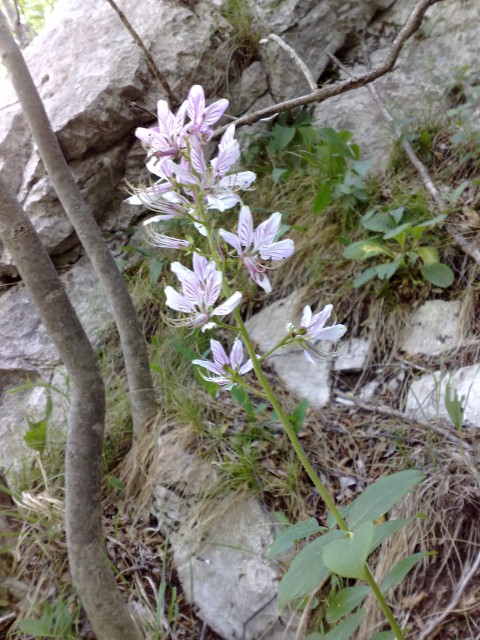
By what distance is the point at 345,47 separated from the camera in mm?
3758

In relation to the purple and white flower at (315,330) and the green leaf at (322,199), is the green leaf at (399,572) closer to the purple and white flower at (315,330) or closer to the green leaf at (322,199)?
the purple and white flower at (315,330)

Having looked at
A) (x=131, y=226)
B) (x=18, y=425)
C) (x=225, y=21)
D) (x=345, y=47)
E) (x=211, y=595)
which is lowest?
(x=211, y=595)

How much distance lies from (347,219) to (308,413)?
0.99m

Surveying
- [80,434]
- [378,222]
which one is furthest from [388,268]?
[80,434]

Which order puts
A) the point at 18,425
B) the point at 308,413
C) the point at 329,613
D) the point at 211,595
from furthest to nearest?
the point at 18,425 → the point at 308,413 → the point at 211,595 → the point at 329,613

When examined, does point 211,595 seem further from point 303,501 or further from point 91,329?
point 91,329

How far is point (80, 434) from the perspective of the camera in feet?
5.62

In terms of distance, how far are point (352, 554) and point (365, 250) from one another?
65.1 inches

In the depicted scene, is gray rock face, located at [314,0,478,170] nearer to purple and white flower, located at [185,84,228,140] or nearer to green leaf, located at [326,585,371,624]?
purple and white flower, located at [185,84,228,140]

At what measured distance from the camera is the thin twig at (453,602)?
143cm

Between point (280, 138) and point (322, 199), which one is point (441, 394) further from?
point (280, 138)

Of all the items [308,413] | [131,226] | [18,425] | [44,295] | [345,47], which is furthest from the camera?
[345,47]

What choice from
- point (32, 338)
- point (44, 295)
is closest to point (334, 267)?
point (44, 295)

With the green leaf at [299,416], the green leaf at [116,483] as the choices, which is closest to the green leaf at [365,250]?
the green leaf at [299,416]
